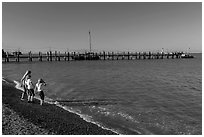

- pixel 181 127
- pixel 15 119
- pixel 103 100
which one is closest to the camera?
pixel 15 119

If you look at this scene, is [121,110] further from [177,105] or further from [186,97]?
[186,97]

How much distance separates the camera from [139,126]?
9.25 meters

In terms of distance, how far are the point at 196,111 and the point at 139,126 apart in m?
4.77

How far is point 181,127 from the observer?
30.2 ft

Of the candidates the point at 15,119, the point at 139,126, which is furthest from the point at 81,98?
the point at 15,119

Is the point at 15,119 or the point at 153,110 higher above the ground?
the point at 15,119

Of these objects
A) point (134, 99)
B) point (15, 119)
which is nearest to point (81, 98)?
point (134, 99)

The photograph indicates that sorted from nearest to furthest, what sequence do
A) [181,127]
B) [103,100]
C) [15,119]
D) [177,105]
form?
[15,119] < [181,127] < [177,105] < [103,100]

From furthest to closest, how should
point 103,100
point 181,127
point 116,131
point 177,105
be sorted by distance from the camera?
point 103,100 → point 177,105 → point 181,127 → point 116,131

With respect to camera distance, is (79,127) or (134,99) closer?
(79,127)

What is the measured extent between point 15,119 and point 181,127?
24.1 ft

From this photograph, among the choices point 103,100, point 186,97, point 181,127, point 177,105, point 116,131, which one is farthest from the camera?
point 186,97

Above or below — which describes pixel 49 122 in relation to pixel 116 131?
above

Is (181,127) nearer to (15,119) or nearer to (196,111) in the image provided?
(196,111)
